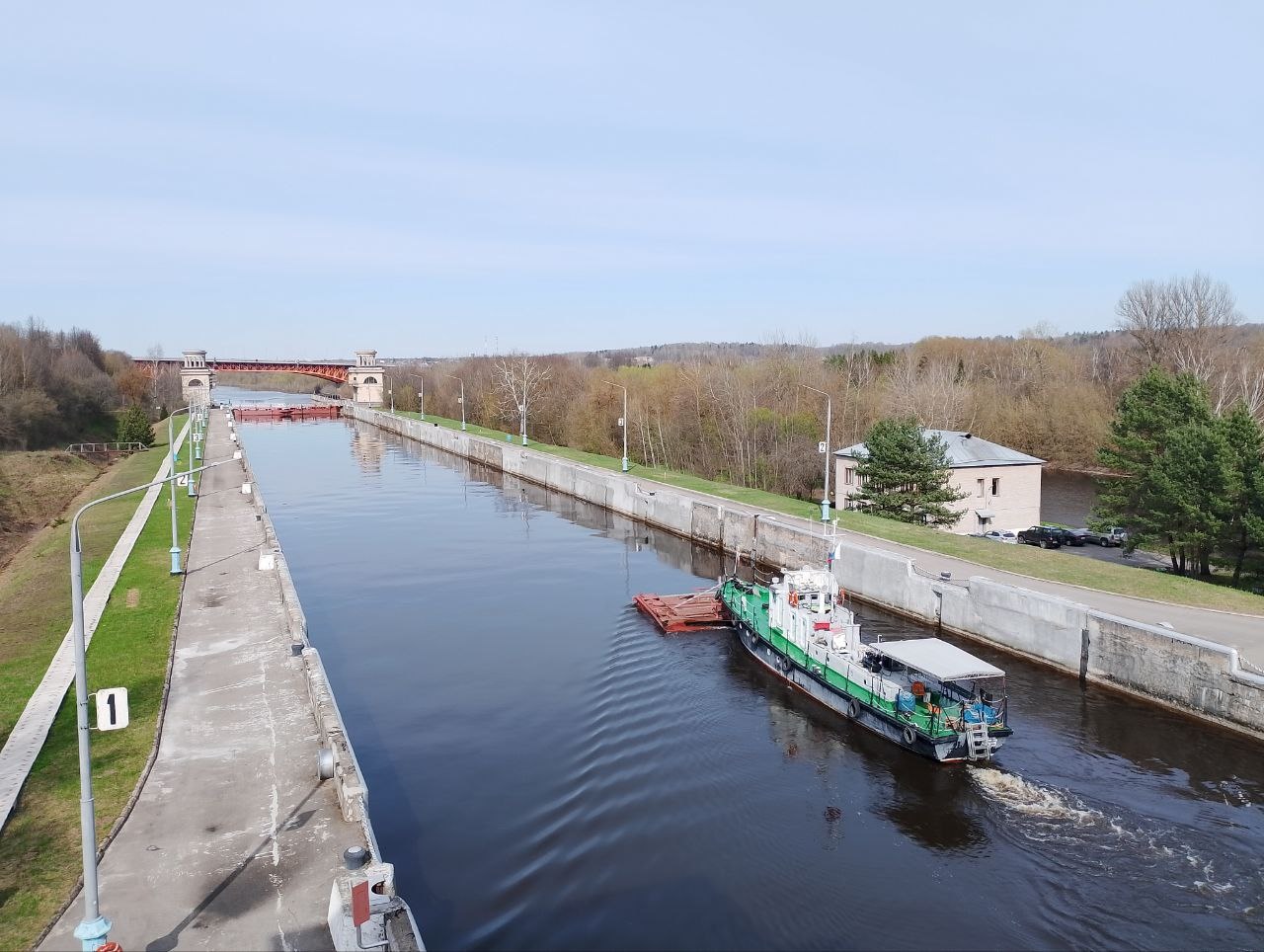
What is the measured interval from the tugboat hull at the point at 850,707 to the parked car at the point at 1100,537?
2656 cm

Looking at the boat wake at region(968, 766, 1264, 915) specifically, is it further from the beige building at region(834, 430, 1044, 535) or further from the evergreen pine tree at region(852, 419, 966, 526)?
the beige building at region(834, 430, 1044, 535)

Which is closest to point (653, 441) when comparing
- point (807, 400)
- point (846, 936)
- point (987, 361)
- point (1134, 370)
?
point (807, 400)

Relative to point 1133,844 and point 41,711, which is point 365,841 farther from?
point 1133,844

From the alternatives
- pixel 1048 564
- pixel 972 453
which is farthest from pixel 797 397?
pixel 1048 564

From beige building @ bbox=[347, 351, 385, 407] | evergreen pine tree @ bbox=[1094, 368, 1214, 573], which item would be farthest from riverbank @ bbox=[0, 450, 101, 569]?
beige building @ bbox=[347, 351, 385, 407]

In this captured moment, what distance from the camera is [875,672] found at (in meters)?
25.9

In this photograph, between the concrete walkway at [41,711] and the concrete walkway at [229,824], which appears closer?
the concrete walkway at [229,824]

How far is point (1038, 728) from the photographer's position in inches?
947

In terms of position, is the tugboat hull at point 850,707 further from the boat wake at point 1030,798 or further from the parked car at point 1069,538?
the parked car at point 1069,538


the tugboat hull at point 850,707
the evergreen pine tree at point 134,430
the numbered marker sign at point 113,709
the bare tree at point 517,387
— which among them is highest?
the bare tree at point 517,387

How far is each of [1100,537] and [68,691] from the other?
47.3 meters

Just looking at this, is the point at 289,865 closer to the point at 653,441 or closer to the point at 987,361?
the point at 653,441

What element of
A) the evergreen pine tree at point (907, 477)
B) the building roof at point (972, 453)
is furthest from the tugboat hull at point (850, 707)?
the building roof at point (972, 453)

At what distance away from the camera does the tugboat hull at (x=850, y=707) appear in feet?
71.5
